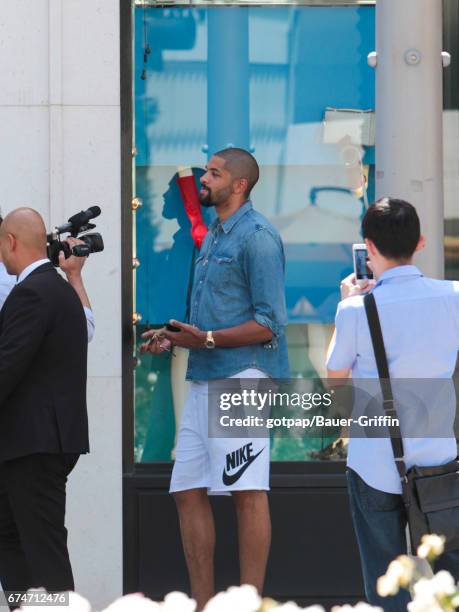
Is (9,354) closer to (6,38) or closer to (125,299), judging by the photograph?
(125,299)

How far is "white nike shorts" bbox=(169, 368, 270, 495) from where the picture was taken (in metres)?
5.54

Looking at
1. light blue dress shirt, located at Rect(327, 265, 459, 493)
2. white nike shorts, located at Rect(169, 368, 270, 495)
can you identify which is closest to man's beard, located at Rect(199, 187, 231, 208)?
white nike shorts, located at Rect(169, 368, 270, 495)

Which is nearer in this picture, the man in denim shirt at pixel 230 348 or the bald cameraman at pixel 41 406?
the bald cameraman at pixel 41 406

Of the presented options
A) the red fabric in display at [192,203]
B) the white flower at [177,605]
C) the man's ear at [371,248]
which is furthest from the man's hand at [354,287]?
the white flower at [177,605]

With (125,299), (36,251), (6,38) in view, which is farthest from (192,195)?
(36,251)

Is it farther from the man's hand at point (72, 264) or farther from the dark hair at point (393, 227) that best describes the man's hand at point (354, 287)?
the man's hand at point (72, 264)

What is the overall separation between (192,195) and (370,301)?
9.66 ft

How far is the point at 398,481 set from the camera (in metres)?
4.05

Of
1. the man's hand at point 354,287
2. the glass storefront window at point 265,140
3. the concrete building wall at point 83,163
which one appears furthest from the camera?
the glass storefront window at point 265,140

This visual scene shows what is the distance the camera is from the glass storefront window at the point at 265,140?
22.5 ft

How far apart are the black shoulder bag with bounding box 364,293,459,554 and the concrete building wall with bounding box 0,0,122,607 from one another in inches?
108

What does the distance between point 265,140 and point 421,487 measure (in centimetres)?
335
